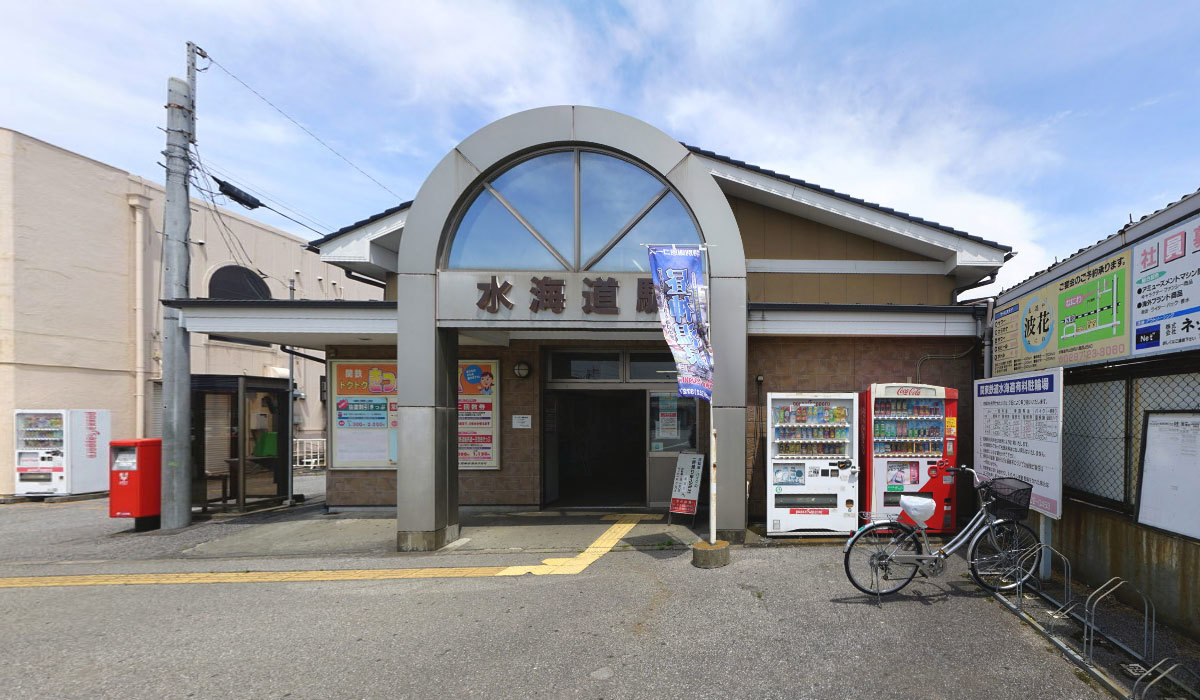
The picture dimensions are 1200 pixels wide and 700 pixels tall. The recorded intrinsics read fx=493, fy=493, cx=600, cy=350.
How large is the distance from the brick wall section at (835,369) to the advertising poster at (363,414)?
6.48 meters

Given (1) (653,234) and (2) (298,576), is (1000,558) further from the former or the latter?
(2) (298,576)

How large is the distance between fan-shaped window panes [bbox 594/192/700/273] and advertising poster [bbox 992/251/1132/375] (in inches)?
163

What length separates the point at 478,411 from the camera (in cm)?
916

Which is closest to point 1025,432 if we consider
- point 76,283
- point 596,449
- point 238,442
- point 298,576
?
point 298,576

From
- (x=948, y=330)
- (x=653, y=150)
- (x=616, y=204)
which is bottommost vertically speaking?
(x=948, y=330)

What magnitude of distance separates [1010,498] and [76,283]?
19639 millimetres

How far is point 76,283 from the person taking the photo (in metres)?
12.8

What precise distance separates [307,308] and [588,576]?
588cm

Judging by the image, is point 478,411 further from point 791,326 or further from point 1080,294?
point 1080,294

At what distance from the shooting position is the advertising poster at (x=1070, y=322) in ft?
15.3

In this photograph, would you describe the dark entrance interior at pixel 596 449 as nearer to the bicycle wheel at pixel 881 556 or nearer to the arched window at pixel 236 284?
the bicycle wheel at pixel 881 556

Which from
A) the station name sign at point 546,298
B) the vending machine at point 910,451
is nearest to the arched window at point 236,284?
the station name sign at point 546,298

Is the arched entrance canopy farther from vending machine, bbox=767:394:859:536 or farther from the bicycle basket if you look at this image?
the bicycle basket

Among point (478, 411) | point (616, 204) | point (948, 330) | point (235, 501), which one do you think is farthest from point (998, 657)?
point (235, 501)
